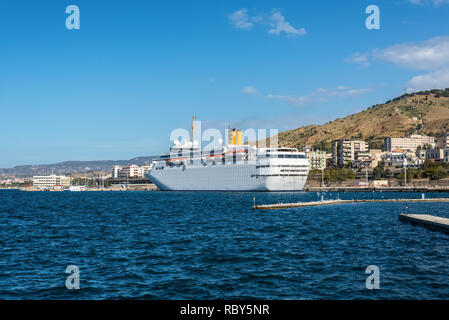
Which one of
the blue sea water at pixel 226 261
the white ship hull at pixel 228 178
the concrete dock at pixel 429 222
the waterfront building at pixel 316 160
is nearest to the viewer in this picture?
the blue sea water at pixel 226 261

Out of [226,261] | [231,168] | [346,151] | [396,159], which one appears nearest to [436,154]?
[396,159]

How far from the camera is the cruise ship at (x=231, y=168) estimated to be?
355ft

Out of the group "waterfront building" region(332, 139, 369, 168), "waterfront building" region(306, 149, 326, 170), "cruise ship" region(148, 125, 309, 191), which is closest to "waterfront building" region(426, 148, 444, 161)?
"waterfront building" region(332, 139, 369, 168)

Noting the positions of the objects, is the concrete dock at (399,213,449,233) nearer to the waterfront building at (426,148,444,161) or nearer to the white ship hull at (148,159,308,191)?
the white ship hull at (148,159,308,191)

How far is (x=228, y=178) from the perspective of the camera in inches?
4619

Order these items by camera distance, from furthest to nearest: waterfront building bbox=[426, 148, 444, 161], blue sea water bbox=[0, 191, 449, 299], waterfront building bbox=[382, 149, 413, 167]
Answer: waterfront building bbox=[382, 149, 413, 167] → waterfront building bbox=[426, 148, 444, 161] → blue sea water bbox=[0, 191, 449, 299]

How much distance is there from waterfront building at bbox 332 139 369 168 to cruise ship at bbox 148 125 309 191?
7330 centimetres

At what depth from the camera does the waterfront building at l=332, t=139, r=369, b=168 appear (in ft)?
621

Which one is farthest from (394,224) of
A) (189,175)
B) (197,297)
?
(189,175)

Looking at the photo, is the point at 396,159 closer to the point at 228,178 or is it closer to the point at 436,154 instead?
the point at 436,154

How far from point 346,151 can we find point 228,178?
Result: 90459 millimetres

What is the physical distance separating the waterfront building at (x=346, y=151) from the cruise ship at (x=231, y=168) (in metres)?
73.3

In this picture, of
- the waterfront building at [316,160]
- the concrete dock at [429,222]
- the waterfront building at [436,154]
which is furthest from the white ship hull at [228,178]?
the waterfront building at [436,154]

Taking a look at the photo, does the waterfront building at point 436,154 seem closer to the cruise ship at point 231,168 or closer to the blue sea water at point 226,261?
the cruise ship at point 231,168
